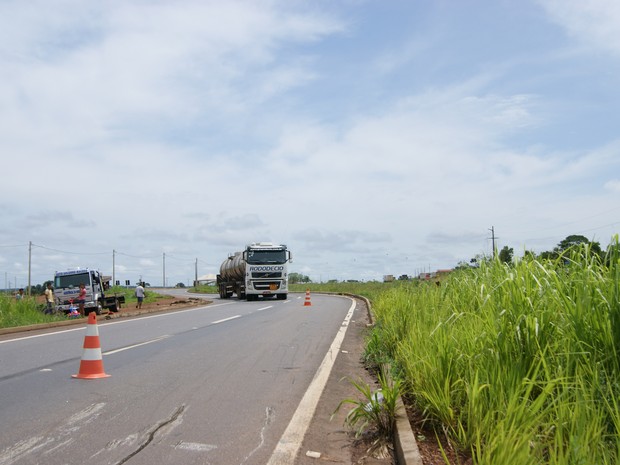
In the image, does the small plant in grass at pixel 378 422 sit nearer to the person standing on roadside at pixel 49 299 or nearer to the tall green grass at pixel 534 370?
the tall green grass at pixel 534 370

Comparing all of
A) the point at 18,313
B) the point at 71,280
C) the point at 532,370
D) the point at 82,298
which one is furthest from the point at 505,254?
the point at 71,280

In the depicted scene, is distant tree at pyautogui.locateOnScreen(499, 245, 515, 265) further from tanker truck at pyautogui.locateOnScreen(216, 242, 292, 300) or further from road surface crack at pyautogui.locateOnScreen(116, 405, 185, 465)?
tanker truck at pyautogui.locateOnScreen(216, 242, 292, 300)

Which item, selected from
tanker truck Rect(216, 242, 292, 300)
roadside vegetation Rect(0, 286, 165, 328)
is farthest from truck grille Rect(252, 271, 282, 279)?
roadside vegetation Rect(0, 286, 165, 328)

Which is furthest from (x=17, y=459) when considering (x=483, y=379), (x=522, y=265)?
(x=522, y=265)

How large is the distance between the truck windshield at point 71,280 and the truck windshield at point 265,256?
11328 millimetres

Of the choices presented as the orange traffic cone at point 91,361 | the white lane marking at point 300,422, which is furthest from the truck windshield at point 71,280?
the white lane marking at point 300,422

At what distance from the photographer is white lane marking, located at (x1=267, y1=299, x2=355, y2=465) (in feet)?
16.3

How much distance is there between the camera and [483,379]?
4953 mm

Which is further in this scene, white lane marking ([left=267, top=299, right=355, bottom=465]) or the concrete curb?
white lane marking ([left=267, top=299, right=355, bottom=465])

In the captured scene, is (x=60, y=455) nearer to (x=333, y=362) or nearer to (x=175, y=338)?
(x=333, y=362)

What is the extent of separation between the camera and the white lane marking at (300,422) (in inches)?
195

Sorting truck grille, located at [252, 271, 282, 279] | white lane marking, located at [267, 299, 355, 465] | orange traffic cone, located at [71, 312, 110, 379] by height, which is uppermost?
truck grille, located at [252, 271, 282, 279]

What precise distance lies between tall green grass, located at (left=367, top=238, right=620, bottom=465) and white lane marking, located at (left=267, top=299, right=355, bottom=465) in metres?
1.17

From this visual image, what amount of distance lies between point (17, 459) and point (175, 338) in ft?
31.0
